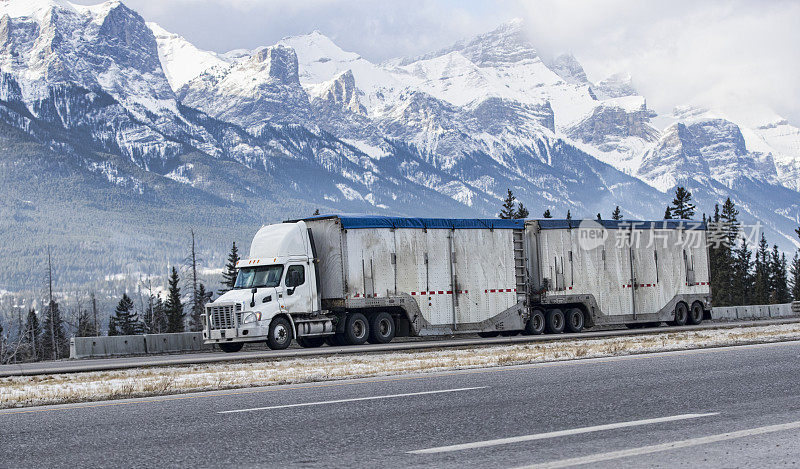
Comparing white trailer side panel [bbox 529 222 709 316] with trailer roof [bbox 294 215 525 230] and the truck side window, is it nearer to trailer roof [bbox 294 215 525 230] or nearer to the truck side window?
trailer roof [bbox 294 215 525 230]

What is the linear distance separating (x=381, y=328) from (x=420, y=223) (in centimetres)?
384

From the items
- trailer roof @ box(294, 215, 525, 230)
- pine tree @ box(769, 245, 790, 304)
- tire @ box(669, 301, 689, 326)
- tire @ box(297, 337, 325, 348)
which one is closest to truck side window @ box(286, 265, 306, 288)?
trailer roof @ box(294, 215, 525, 230)

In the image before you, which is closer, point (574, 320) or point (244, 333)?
point (244, 333)

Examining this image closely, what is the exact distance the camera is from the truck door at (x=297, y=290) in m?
29.5

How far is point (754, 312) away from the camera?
55281 millimetres

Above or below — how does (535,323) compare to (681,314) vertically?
above

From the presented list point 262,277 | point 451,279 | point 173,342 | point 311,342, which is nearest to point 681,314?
point 451,279

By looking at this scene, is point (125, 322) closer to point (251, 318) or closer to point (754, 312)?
point (754, 312)

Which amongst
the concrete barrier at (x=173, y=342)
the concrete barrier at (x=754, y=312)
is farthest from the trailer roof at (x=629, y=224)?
the concrete barrier at (x=754, y=312)

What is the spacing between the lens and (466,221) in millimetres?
33375

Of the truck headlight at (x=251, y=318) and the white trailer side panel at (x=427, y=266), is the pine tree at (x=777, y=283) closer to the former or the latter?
the white trailer side panel at (x=427, y=266)

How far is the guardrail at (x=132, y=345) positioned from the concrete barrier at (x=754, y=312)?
30.0m

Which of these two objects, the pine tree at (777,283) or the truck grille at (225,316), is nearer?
the truck grille at (225,316)

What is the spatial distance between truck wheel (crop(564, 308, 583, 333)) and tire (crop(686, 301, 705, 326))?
594 centimetres
